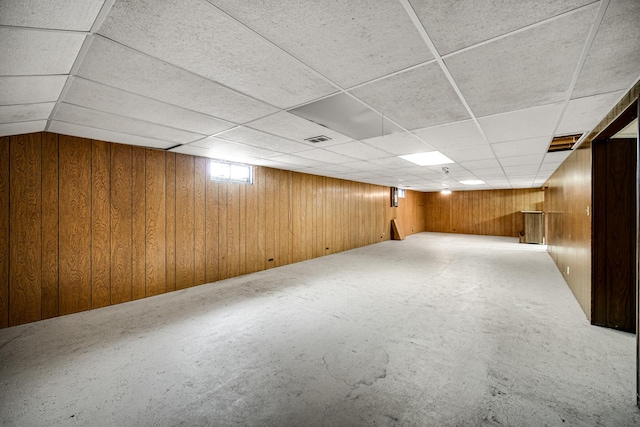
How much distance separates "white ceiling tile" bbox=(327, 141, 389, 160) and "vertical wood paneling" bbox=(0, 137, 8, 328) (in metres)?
3.88

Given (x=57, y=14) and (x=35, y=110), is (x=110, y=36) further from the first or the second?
(x=35, y=110)

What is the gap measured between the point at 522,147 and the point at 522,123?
140cm

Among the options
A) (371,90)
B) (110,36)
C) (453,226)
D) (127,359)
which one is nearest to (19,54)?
(110,36)

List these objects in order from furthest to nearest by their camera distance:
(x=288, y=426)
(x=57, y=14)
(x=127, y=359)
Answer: (x=127, y=359), (x=288, y=426), (x=57, y=14)

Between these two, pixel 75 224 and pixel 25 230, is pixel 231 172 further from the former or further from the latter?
pixel 25 230

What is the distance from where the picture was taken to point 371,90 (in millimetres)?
2070

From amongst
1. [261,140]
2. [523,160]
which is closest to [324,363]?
[261,140]

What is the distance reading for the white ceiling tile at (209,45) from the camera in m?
Answer: 1.26

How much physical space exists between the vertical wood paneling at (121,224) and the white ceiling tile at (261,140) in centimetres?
162

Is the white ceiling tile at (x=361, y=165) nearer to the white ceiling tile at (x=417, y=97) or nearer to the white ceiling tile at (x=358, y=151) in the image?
the white ceiling tile at (x=358, y=151)

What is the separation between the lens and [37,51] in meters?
1.44

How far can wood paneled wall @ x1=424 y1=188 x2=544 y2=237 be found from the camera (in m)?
11.7

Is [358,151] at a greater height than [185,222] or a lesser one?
greater

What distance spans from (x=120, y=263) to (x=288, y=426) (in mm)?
3485
